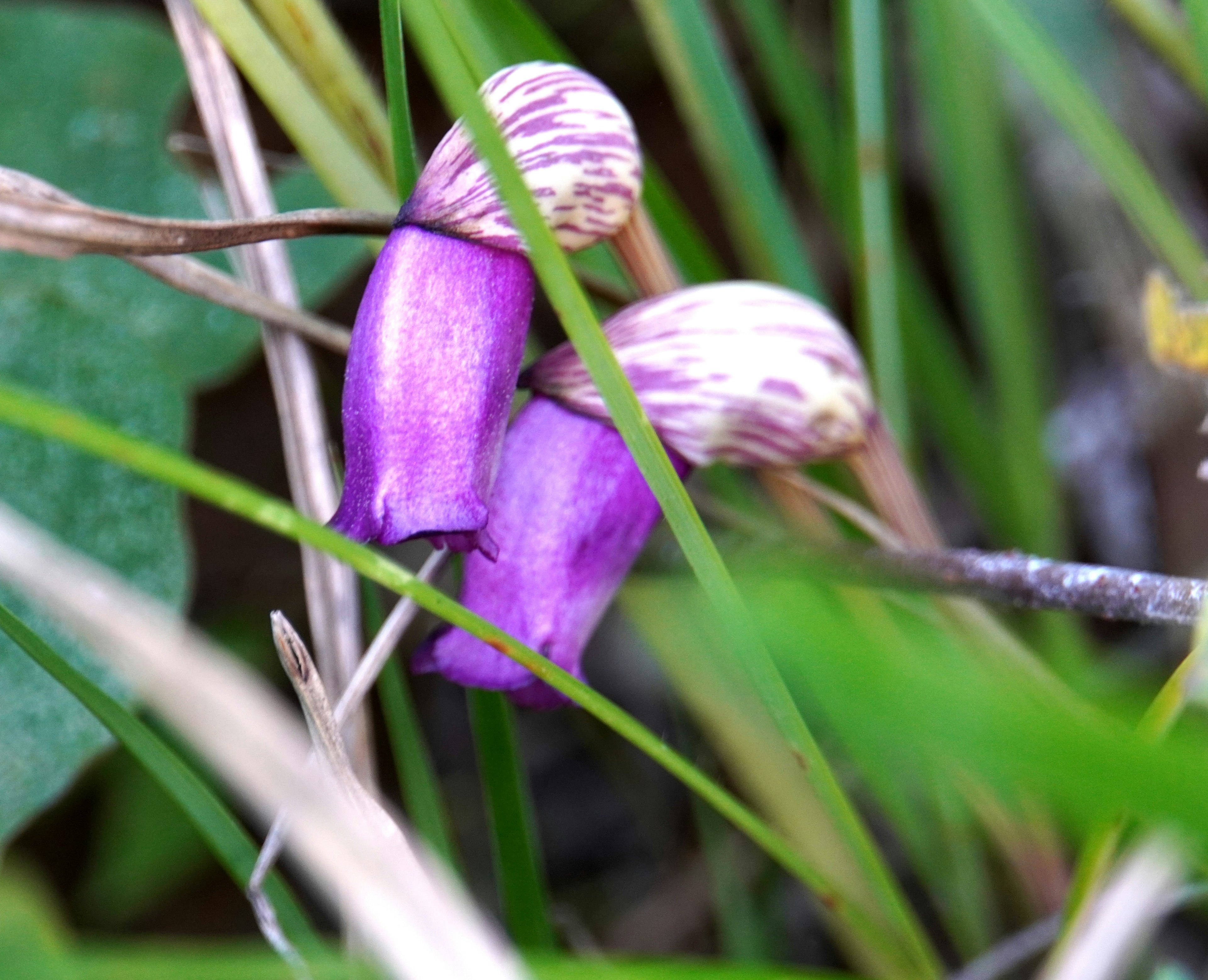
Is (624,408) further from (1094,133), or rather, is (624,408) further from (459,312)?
(1094,133)

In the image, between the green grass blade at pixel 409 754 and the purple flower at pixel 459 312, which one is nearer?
the purple flower at pixel 459 312

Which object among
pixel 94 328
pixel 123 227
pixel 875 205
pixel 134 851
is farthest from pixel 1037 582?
pixel 134 851

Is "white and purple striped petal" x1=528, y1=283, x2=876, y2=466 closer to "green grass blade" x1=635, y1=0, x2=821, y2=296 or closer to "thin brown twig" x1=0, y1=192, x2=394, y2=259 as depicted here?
"thin brown twig" x1=0, y1=192, x2=394, y2=259

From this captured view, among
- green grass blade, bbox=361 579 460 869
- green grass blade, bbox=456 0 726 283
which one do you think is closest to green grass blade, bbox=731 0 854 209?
green grass blade, bbox=456 0 726 283

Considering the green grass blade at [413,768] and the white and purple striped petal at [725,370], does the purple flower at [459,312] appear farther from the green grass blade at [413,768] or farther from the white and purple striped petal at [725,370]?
the green grass blade at [413,768]

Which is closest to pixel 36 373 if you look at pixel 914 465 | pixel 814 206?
pixel 914 465

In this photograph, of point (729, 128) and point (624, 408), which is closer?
point (624, 408)

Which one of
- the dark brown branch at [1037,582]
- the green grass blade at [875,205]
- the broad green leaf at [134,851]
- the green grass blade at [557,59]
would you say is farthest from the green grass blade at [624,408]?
the broad green leaf at [134,851]
